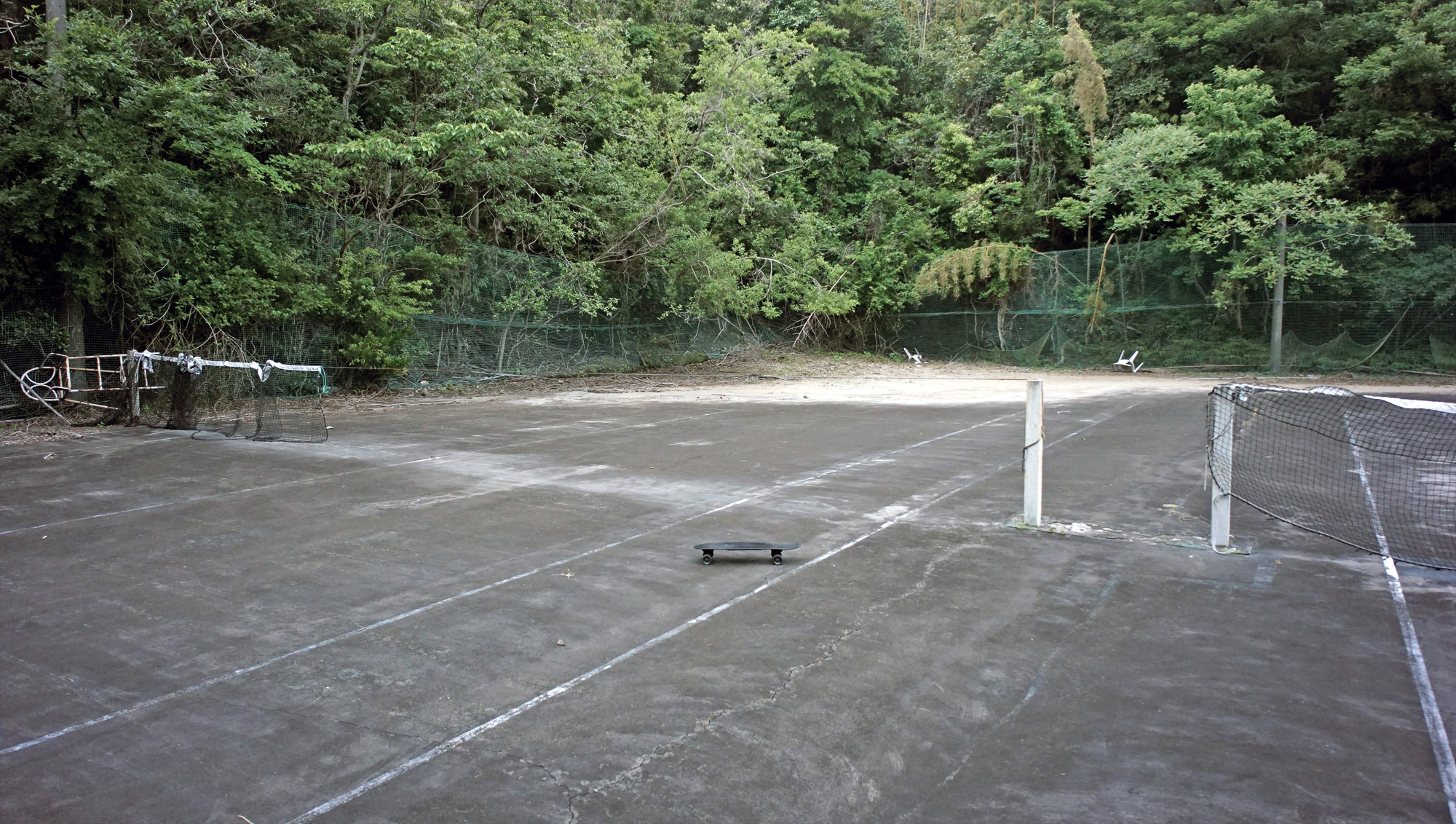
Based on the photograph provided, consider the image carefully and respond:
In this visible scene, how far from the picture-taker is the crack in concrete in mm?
→ 3088

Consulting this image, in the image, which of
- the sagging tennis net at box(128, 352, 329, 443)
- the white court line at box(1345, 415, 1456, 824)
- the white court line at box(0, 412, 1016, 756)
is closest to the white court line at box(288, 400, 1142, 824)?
the white court line at box(0, 412, 1016, 756)

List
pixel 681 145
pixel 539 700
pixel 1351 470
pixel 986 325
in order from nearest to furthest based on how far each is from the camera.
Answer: pixel 539 700
pixel 1351 470
pixel 681 145
pixel 986 325

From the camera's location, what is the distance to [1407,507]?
7.48 m

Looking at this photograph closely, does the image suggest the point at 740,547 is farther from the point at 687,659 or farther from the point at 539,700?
the point at 539,700

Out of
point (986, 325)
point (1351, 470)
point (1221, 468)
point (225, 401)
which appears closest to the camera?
point (1221, 468)

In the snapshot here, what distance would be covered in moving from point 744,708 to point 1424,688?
3036mm

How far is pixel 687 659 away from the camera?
4234mm

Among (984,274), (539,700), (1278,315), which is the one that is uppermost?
(984,274)

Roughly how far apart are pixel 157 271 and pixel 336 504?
1010 cm

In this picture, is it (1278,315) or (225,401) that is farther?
(1278,315)

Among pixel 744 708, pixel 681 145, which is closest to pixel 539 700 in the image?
pixel 744 708

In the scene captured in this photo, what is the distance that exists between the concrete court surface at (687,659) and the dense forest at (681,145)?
8.70m

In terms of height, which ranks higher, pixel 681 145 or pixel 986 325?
pixel 681 145

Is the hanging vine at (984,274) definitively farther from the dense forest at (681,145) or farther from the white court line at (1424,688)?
the white court line at (1424,688)
